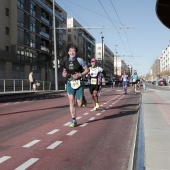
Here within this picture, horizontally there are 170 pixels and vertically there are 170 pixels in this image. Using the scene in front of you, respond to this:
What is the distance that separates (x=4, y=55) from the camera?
1743 inches

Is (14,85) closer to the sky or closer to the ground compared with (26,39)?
closer to the ground

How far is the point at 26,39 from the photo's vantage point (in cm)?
5503

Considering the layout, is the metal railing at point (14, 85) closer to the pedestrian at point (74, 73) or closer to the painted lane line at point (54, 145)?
the pedestrian at point (74, 73)

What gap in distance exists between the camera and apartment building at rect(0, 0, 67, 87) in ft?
156

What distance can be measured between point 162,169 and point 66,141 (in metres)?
2.57

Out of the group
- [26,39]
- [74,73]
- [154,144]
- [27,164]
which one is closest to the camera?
[27,164]

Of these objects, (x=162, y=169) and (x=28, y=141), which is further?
(x=28, y=141)

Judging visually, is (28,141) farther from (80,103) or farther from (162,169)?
(162,169)

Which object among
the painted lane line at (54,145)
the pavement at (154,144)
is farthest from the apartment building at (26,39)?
the painted lane line at (54,145)

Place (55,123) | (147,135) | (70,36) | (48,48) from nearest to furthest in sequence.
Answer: (147,135)
(55,123)
(48,48)
(70,36)

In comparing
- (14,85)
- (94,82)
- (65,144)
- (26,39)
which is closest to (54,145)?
(65,144)

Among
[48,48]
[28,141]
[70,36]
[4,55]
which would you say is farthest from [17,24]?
[28,141]

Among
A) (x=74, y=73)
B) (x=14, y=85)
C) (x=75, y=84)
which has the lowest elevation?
(x=14, y=85)

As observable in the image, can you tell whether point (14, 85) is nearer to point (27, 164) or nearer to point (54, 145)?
point (54, 145)
